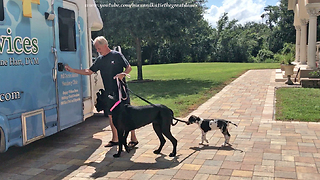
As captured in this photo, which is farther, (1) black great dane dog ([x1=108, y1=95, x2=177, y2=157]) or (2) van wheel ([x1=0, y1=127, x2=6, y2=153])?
(1) black great dane dog ([x1=108, y1=95, x2=177, y2=157])

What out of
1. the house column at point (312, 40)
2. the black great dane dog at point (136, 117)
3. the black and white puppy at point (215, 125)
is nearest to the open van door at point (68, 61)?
the black great dane dog at point (136, 117)

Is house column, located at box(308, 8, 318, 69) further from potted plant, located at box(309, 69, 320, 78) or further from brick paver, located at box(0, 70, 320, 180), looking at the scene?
brick paver, located at box(0, 70, 320, 180)

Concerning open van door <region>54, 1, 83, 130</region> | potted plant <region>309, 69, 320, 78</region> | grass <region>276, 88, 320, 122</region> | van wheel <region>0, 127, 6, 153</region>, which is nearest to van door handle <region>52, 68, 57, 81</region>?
open van door <region>54, 1, 83, 130</region>

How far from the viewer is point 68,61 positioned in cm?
545

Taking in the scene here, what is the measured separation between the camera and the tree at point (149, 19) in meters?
15.3

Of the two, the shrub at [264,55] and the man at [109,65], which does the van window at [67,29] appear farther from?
the shrub at [264,55]

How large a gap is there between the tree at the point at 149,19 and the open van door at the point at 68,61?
974cm

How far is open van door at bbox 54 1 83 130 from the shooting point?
17.1 ft

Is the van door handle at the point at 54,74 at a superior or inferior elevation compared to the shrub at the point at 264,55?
inferior

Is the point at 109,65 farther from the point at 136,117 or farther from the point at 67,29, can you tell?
the point at 67,29

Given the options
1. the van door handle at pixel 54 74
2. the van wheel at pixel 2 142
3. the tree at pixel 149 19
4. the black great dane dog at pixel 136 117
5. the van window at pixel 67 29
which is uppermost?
the tree at pixel 149 19

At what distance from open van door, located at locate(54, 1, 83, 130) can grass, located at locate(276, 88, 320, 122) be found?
4.56 meters

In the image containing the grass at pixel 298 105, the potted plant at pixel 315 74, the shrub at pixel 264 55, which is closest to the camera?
the grass at pixel 298 105

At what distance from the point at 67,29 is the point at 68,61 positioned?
0.55 m
